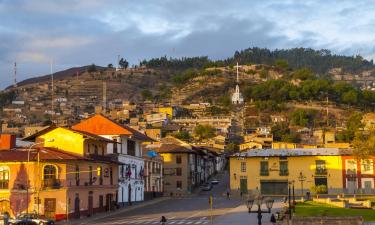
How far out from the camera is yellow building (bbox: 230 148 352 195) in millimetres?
109938

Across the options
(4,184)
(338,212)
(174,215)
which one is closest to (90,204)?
(174,215)

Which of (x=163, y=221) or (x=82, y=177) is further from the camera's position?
(x=82, y=177)

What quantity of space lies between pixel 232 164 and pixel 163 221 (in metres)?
59.5

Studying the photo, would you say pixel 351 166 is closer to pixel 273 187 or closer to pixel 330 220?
pixel 273 187

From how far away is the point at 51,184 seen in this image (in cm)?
6762

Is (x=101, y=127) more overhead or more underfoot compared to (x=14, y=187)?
more overhead

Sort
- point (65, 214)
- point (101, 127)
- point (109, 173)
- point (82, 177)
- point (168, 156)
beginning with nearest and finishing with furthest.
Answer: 1. point (65, 214)
2. point (82, 177)
3. point (109, 173)
4. point (101, 127)
5. point (168, 156)

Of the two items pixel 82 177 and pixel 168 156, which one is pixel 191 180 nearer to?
pixel 168 156

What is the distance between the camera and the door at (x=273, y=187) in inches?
4382

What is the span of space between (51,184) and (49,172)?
133 cm

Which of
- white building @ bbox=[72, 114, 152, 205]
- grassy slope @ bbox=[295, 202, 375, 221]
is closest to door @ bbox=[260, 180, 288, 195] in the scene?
white building @ bbox=[72, 114, 152, 205]

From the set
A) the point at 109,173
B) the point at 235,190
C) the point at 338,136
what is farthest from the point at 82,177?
the point at 338,136

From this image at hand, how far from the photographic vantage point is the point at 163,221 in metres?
55.2

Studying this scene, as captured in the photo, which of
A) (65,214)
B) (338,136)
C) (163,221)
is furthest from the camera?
(338,136)
